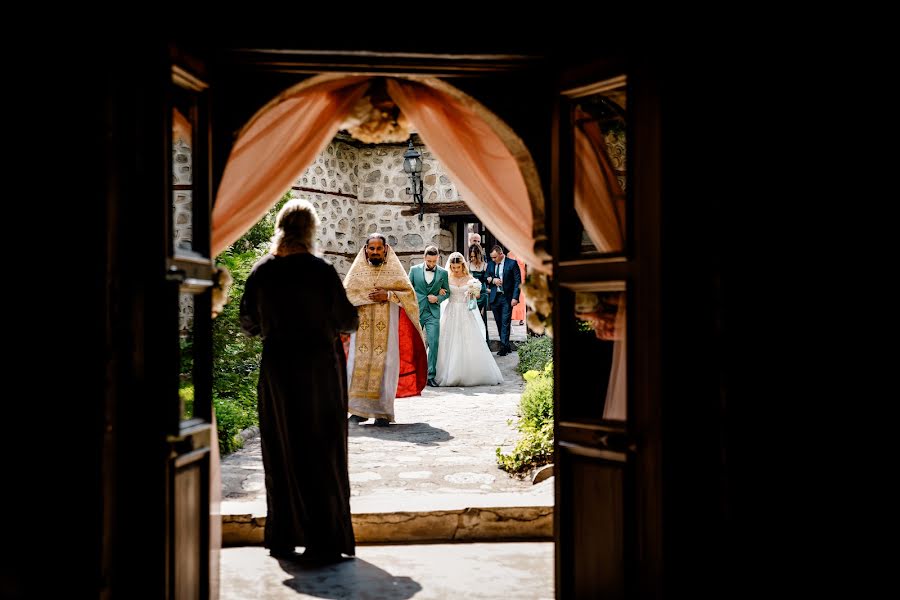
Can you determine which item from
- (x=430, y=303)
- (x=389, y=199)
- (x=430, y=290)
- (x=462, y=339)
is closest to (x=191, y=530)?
(x=430, y=290)

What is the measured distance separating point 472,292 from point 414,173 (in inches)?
156

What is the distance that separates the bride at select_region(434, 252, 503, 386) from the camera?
1144 centimetres

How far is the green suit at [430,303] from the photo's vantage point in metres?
10.9

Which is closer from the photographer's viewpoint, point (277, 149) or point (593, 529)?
point (593, 529)

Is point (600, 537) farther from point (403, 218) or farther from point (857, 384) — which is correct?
point (403, 218)

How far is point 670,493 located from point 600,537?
392 mm

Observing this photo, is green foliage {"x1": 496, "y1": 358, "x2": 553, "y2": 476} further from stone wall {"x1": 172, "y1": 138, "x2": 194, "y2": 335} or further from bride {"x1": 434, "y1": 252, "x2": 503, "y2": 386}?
bride {"x1": 434, "y1": 252, "x2": 503, "y2": 386}

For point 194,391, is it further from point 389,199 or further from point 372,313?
point 389,199

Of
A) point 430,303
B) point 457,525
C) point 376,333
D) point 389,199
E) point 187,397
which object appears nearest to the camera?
point 457,525

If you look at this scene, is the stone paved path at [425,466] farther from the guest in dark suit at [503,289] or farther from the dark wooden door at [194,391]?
the guest in dark suit at [503,289]

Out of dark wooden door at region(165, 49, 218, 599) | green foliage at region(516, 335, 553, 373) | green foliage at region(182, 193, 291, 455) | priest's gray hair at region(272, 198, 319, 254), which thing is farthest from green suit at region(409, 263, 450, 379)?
dark wooden door at region(165, 49, 218, 599)

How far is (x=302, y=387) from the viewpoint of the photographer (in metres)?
4.28

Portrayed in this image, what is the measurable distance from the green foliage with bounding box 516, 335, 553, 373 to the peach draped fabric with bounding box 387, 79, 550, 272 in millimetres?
6605

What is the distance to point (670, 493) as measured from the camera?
2.94 metres
